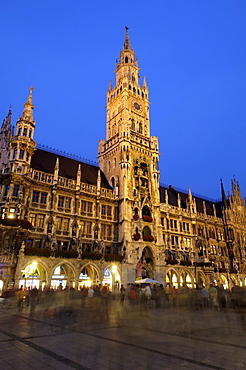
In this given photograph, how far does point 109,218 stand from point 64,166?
12150 millimetres

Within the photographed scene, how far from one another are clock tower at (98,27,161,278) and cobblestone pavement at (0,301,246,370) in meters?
29.5

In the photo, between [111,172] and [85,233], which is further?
[111,172]

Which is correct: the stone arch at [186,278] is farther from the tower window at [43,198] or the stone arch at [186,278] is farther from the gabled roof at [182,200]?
the tower window at [43,198]

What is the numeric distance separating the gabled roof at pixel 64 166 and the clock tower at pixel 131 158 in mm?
3649

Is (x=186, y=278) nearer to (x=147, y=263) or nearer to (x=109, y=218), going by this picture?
(x=147, y=263)

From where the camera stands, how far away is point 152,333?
12367 millimetres

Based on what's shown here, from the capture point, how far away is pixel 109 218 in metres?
45.5

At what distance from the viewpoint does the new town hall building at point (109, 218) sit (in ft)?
115

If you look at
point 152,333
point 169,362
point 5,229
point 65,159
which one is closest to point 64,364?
point 169,362

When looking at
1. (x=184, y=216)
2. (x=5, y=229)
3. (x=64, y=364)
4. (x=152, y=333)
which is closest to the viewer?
(x=64, y=364)

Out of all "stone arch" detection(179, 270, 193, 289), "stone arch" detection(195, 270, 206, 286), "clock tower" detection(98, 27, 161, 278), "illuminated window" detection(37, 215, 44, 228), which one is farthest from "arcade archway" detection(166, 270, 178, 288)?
"illuminated window" detection(37, 215, 44, 228)

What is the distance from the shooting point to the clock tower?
45.8m

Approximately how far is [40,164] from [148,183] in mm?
20417

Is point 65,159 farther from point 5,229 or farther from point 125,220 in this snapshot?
point 5,229
